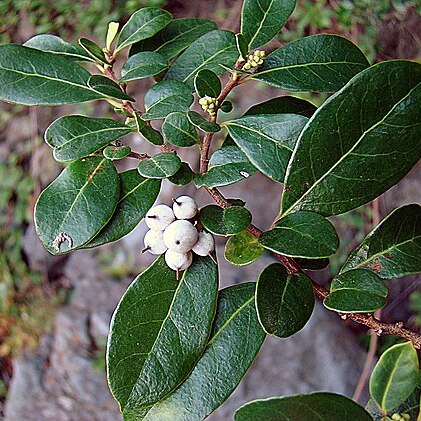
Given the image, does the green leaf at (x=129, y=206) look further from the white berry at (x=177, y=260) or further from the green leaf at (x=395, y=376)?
the green leaf at (x=395, y=376)

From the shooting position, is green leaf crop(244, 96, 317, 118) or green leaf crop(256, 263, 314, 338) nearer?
green leaf crop(256, 263, 314, 338)

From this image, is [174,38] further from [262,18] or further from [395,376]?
[395,376]

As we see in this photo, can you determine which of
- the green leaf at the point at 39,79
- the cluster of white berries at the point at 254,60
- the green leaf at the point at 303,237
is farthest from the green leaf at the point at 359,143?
the green leaf at the point at 39,79

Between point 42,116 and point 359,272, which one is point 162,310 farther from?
point 42,116

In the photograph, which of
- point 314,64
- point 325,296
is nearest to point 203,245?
point 325,296

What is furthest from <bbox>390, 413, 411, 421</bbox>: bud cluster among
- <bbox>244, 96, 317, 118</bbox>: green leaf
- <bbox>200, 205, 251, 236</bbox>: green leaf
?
<bbox>244, 96, 317, 118</bbox>: green leaf

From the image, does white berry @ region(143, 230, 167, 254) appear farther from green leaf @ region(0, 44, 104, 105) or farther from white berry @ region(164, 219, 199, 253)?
green leaf @ region(0, 44, 104, 105)

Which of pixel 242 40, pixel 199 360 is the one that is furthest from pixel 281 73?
pixel 199 360
